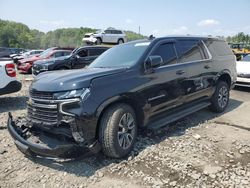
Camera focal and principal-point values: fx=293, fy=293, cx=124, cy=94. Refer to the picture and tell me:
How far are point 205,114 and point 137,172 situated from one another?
3.40 meters

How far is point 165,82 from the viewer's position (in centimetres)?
522

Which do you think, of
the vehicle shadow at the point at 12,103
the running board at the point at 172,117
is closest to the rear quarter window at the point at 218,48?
the running board at the point at 172,117

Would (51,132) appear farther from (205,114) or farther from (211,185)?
(205,114)

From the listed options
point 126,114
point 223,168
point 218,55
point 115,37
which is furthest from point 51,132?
point 115,37

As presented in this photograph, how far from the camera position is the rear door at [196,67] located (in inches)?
231

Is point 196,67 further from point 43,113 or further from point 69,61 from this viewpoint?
point 69,61

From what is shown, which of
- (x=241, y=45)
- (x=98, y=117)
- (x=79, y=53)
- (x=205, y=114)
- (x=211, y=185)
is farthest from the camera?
(x=241, y=45)

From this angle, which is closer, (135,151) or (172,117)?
(135,151)

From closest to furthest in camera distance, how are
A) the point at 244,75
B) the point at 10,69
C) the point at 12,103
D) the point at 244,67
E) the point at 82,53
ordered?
the point at 10,69 → the point at 12,103 → the point at 244,75 → the point at 244,67 → the point at 82,53

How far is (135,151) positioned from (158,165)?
1.90 feet

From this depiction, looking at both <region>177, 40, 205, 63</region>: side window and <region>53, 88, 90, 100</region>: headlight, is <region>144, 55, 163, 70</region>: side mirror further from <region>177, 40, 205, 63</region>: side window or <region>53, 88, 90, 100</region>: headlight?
<region>53, 88, 90, 100</region>: headlight

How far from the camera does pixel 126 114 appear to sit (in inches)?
176

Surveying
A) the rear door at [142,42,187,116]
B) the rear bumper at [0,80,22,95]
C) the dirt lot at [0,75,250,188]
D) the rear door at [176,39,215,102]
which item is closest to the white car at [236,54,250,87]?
the rear door at [176,39,215,102]

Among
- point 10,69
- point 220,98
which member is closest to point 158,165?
point 220,98
